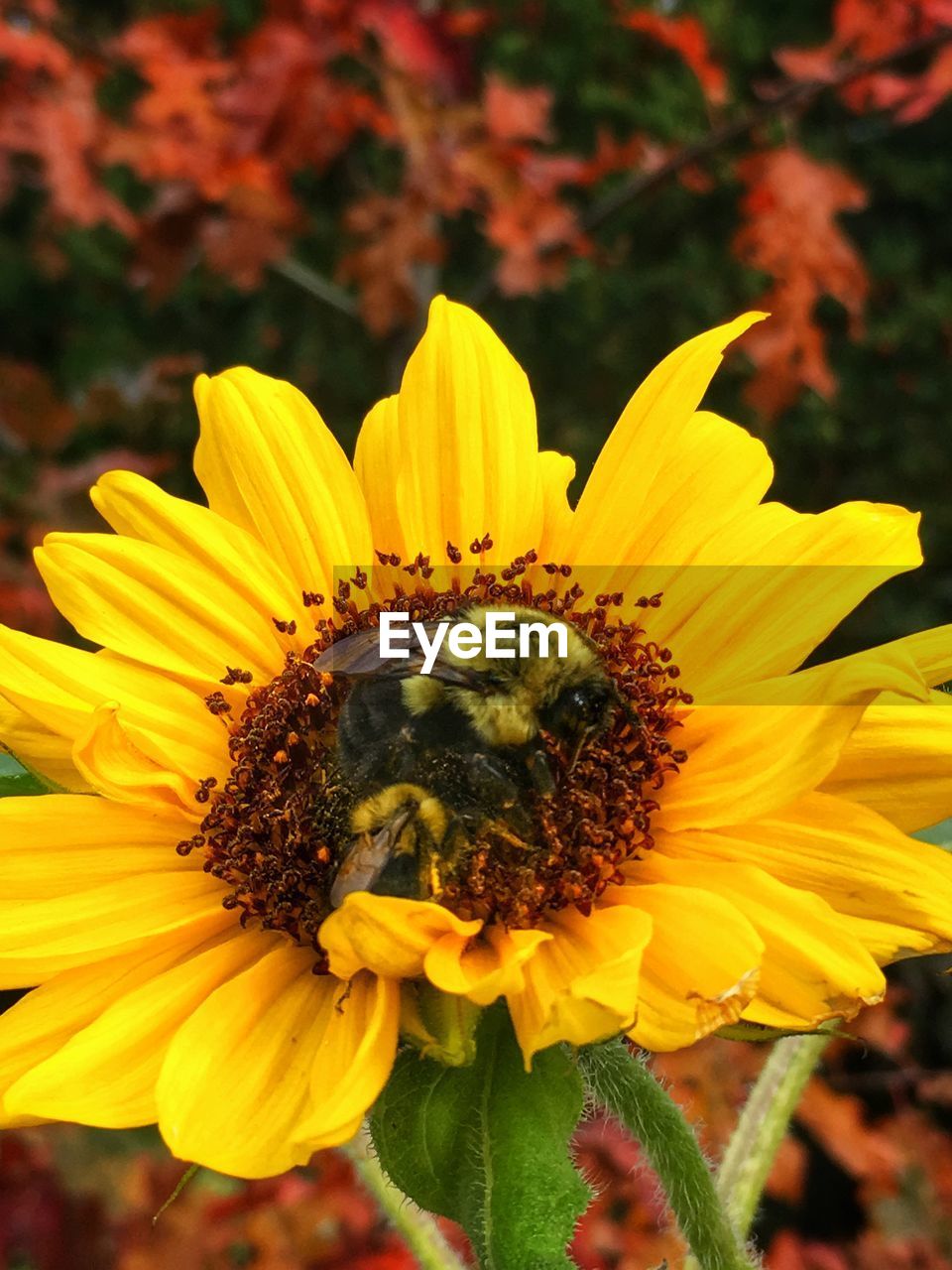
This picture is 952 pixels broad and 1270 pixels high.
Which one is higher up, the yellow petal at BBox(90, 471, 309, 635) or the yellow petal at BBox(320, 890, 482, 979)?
the yellow petal at BBox(90, 471, 309, 635)

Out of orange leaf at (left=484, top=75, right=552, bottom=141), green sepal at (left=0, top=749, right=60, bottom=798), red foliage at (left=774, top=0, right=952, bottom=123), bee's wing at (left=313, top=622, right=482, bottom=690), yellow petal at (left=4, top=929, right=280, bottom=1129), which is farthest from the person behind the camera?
orange leaf at (left=484, top=75, right=552, bottom=141)

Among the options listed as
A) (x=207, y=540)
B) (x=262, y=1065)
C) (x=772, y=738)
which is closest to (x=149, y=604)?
(x=207, y=540)

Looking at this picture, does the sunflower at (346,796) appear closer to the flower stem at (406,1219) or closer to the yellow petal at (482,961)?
the yellow petal at (482,961)

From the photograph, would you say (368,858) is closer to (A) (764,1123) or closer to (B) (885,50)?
(A) (764,1123)

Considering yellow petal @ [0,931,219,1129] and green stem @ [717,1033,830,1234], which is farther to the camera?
green stem @ [717,1033,830,1234]

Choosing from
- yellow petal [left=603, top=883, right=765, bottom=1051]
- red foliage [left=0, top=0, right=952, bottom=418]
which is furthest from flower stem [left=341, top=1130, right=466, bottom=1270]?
red foliage [left=0, top=0, right=952, bottom=418]

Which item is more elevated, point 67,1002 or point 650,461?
point 650,461

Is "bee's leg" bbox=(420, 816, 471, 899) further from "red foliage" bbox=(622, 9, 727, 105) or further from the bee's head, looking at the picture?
"red foliage" bbox=(622, 9, 727, 105)

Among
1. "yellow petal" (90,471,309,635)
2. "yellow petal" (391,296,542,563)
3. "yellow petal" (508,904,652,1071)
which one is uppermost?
"yellow petal" (391,296,542,563)
